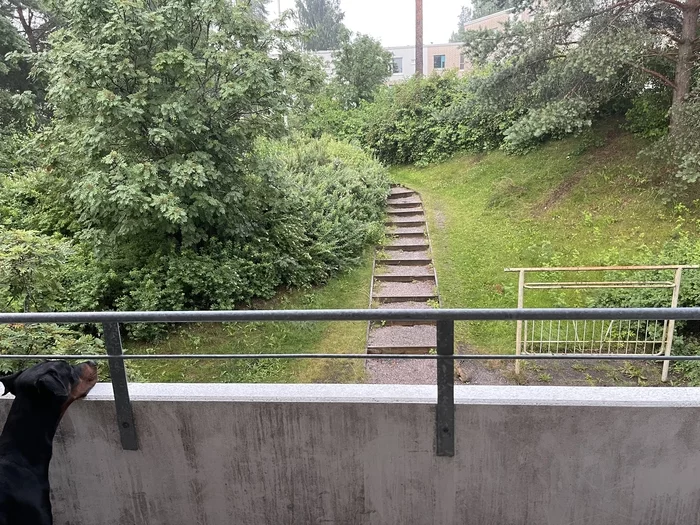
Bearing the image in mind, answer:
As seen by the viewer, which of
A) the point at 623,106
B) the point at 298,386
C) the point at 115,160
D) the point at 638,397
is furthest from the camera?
the point at 623,106

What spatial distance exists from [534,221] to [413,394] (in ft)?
31.8

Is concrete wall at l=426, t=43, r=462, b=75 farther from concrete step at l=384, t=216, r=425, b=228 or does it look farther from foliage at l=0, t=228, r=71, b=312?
foliage at l=0, t=228, r=71, b=312

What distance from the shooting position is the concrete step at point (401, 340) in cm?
732

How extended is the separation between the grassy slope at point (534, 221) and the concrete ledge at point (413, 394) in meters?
5.28

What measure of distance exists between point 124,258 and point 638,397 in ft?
25.2

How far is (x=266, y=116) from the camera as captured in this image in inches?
289

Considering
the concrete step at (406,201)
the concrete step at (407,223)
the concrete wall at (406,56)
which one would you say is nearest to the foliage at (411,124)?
the concrete step at (406,201)

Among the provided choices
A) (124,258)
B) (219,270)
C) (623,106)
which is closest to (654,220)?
(623,106)

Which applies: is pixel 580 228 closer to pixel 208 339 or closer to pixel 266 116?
pixel 266 116

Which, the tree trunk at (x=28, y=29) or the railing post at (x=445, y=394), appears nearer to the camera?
the railing post at (x=445, y=394)

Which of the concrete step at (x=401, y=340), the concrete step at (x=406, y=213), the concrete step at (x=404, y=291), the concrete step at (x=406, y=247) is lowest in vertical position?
the concrete step at (x=401, y=340)

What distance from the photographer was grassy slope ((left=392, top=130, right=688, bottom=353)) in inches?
347

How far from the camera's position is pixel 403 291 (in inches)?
360

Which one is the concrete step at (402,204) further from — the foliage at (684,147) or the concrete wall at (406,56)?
the concrete wall at (406,56)
